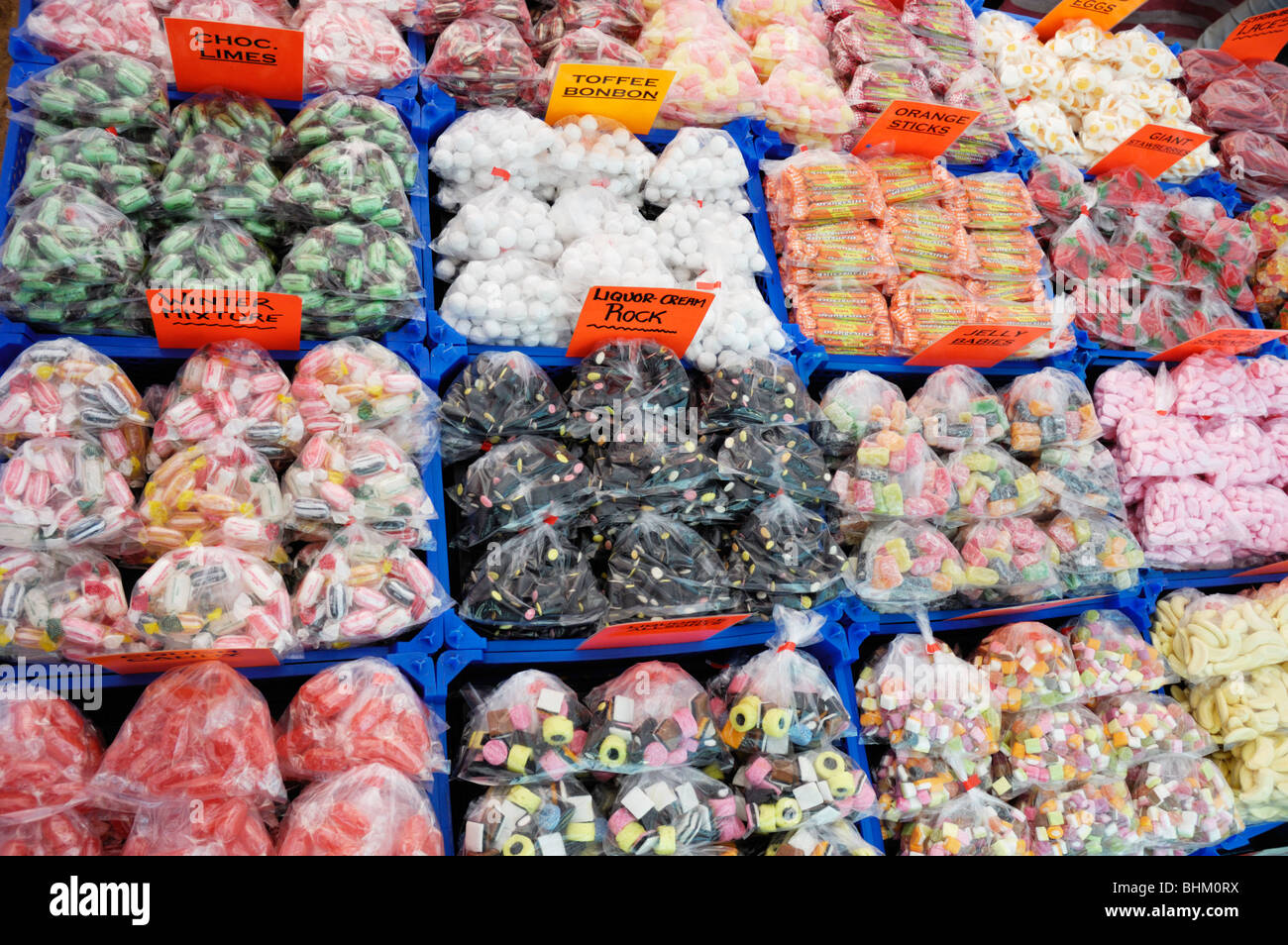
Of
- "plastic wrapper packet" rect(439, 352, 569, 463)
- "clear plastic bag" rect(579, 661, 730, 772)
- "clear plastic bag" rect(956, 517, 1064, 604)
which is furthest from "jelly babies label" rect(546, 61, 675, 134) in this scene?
"clear plastic bag" rect(579, 661, 730, 772)

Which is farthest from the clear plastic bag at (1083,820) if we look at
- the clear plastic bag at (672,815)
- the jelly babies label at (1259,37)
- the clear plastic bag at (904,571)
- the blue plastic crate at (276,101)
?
the jelly babies label at (1259,37)

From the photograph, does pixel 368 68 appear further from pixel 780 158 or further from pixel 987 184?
pixel 987 184

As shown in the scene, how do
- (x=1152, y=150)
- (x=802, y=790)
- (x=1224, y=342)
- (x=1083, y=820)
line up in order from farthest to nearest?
(x=1152, y=150), (x=1224, y=342), (x=1083, y=820), (x=802, y=790)

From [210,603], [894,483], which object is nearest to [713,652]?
[894,483]

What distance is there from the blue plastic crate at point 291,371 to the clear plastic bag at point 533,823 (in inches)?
15.5

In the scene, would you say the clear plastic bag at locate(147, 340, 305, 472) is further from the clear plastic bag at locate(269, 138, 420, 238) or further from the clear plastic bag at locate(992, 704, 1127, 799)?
the clear plastic bag at locate(992, 704, 1127, 799)

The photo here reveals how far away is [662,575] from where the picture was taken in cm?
224

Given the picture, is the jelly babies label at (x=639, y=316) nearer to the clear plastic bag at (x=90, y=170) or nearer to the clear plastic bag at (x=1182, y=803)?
the clear plastic bag at (x=90, y=170)

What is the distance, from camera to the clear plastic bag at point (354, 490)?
2.07 meters

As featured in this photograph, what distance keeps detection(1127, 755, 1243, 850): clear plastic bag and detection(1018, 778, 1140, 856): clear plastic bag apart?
61 mm

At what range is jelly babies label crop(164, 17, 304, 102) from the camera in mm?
2383

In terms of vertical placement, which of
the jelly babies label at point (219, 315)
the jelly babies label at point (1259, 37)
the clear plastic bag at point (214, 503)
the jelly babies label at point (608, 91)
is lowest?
the clear plastic bag at point (214, 503)

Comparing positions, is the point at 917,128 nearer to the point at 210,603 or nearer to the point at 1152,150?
the point at 1152,150

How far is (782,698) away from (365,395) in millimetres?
1234
